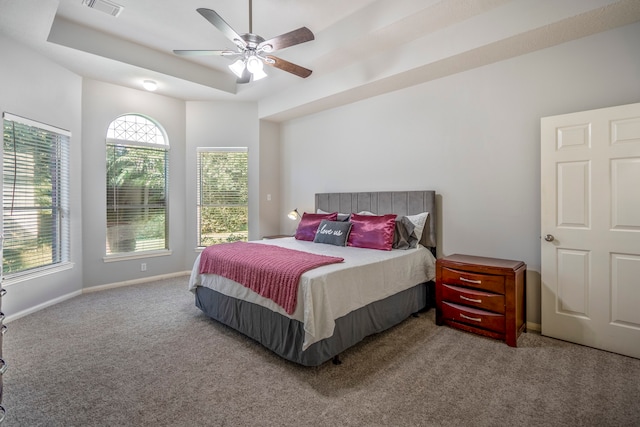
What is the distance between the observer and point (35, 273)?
11.6ft

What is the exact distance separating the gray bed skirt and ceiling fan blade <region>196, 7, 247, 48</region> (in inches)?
87.9

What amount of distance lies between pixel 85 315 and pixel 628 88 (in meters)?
5.56

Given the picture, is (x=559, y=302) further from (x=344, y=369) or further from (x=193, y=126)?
(x=193, y=126)

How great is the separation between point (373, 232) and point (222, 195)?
3.02m

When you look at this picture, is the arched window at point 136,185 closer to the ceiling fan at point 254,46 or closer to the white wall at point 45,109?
the white wall at point 45,109

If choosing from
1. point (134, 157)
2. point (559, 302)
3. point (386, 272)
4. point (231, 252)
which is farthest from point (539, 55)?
point (134, 157)

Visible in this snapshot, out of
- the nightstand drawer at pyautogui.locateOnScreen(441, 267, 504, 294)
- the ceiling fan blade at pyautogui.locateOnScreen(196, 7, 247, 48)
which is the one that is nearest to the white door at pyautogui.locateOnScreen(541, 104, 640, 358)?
the nightstand drawer at pyautogui.locateOnScreen(441, 267, 504, 294)

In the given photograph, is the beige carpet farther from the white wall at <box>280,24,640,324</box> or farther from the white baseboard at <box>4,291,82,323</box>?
the white wall at <box>280,24,640,324</box>

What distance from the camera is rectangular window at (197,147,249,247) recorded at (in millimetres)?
5297

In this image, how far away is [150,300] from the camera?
12.7 ft

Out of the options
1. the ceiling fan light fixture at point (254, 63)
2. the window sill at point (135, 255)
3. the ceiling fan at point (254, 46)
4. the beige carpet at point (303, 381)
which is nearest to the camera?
the beige carpet at point (303, 381)

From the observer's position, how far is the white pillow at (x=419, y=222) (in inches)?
138

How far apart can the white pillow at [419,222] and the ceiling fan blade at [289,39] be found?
2.16m

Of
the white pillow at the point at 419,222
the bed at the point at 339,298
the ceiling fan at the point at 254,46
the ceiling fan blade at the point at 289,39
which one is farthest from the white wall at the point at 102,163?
the white pillow at the point at 419,222
